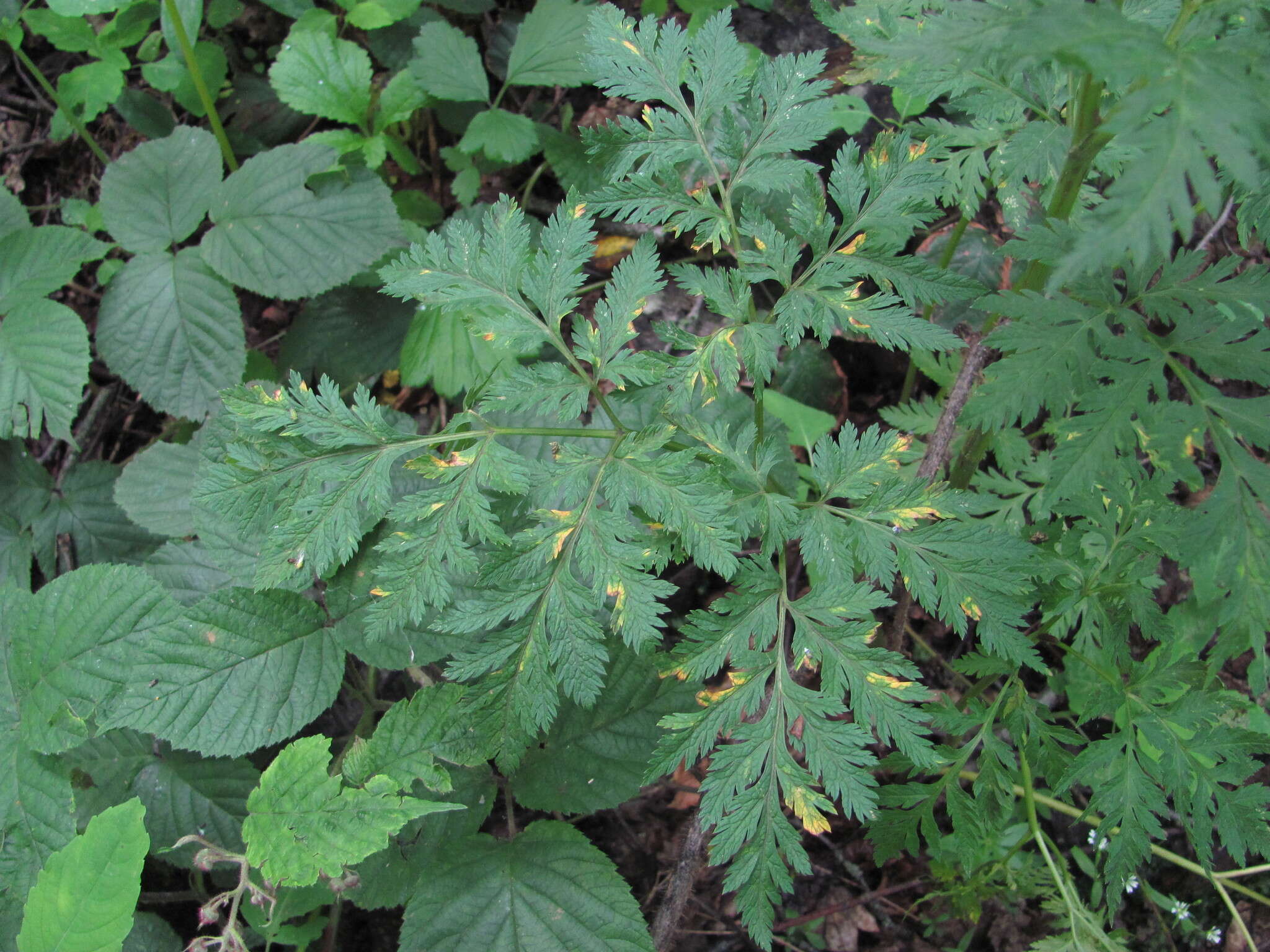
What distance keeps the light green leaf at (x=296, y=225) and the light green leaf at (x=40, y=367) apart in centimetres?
49

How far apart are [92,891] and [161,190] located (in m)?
2.27

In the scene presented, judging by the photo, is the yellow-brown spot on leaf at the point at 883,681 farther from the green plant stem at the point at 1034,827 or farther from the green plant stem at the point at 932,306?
the green plant stem at the point at 932,306

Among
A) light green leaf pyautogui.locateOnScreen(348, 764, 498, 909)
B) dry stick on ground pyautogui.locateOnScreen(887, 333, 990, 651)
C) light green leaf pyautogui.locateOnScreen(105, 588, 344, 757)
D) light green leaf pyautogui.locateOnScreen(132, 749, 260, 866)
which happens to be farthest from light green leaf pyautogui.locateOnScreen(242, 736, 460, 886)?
dry stick on ground pyautogui.locateOnScreen(887, 333, 990, 651)

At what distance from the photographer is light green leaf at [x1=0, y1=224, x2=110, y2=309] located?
2639 mm

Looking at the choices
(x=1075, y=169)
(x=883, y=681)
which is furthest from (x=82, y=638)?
(x=1075, y=169)

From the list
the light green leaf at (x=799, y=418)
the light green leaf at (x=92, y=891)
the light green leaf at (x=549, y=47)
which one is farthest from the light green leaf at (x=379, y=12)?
the light green leaf at (x=92, y=891)

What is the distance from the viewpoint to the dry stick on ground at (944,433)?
2145mm

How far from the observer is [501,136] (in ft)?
9.55

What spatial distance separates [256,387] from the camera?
1660 mm

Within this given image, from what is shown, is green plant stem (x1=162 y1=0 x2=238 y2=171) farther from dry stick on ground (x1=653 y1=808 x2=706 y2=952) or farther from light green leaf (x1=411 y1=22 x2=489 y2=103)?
dry stick on ground (x1=653 y1=808 x2=706 y2=952)

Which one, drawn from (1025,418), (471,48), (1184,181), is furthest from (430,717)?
(471,48)

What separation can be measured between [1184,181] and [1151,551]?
3.16 feet

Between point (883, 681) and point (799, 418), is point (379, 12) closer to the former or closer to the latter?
point (799, 418)

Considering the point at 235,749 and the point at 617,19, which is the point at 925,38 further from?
the point at 235,749
